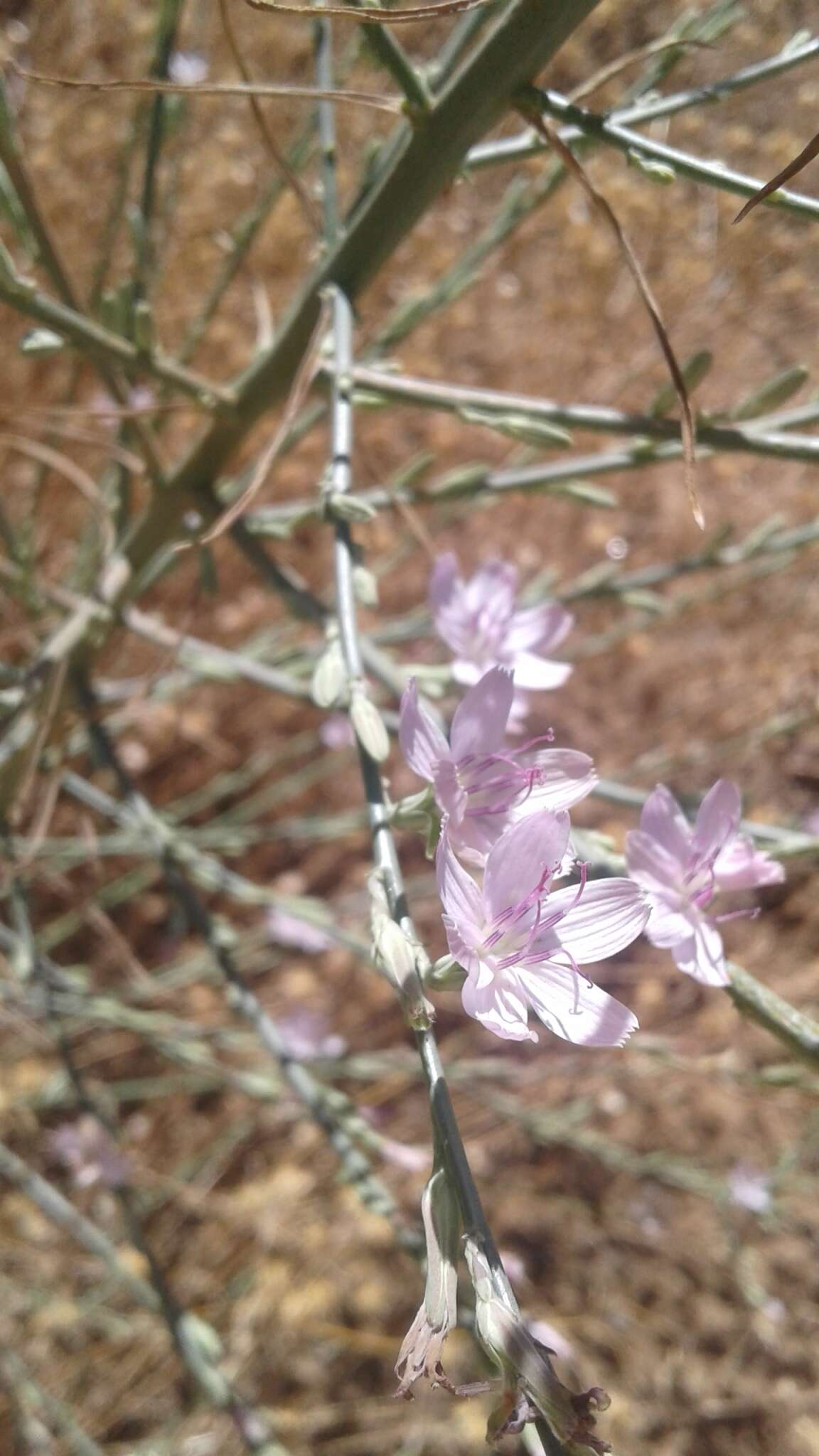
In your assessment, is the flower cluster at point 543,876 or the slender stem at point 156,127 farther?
the slender stem at point 156,127

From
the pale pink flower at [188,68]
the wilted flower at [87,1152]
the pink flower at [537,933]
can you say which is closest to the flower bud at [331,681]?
the pink flower at [537,933]

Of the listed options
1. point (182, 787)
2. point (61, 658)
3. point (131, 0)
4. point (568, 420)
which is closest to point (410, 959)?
point (568, 420)

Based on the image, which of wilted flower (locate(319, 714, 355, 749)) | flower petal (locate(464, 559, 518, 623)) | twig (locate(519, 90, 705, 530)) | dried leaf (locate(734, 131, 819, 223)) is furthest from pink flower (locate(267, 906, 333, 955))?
dried leaf (locate(734, 131, 819, 223))

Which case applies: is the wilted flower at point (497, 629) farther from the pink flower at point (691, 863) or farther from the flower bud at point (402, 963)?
the flower bud at point (402, 963)

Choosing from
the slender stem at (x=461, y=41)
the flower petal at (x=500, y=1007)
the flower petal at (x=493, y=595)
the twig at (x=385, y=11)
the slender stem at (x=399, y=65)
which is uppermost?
the slender stem at (x=461, y=41)

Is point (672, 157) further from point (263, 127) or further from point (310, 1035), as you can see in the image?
point (310, 1035)

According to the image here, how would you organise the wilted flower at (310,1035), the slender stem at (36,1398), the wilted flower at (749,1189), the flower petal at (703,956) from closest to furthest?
1. the flower petal at (703,956)
2. the slender stem at (36,1398)
3. the wilted flower at (749,1189)
4. the wilted flower at (310,1035)

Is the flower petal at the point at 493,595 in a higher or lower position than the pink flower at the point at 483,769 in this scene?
higher

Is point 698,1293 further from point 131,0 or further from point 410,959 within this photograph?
point 131,0
